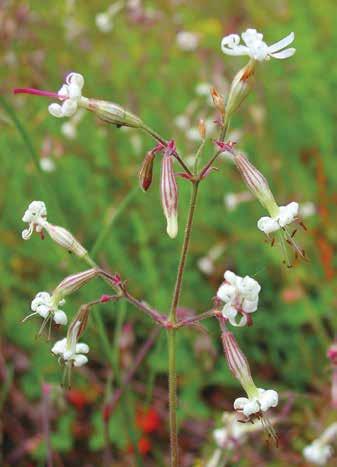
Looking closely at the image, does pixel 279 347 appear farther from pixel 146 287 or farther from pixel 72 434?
pixel 72 434

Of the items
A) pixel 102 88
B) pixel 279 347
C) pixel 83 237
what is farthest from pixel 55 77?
pixel 279 347

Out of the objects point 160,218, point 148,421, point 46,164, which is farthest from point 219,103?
point 160,218

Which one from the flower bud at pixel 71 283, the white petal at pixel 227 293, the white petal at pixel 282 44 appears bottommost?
the white petal at pixel 227 293

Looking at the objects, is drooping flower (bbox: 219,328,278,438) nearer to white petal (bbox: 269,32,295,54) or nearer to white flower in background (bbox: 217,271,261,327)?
white flower in background (bbox: 217,271,261,327)

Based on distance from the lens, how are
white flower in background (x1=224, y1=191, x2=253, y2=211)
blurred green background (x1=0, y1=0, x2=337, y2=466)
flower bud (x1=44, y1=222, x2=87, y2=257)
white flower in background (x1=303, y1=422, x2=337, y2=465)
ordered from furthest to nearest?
white flower in background (x1=224, y1=191, x2=253, y2=211), blurred green background (x1=0, y1=0, x2=337, y2=466), white flower in background (x1=303, y1=422, x2=337, y2=465), flower bud (x1=44, y1=222, x2=87, y2=257)

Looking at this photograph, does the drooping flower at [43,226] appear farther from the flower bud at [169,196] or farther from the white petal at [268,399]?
the white petal at [268,399]

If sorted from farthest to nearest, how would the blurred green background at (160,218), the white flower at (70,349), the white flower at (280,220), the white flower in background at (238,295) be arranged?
the blurred green background at (160,218) < the white flower at (70,349) < the white flower at (280,220) < the white flower in background at (238,295)

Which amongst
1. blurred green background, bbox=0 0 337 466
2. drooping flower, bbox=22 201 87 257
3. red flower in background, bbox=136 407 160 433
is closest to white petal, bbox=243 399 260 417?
drooping flower, bbox=22 201 87 257

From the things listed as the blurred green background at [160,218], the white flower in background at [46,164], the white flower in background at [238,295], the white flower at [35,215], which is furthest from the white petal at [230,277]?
the white flower in background at [46,164]
